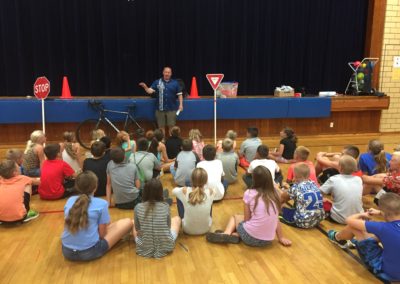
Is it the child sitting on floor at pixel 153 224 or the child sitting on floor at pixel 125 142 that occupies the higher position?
the child sitting on floor at pixel 125 142

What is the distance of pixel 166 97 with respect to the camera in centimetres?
785

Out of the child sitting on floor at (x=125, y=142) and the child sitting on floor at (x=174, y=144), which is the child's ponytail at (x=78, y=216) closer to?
the child sitting on floor at (x=125, y=142)

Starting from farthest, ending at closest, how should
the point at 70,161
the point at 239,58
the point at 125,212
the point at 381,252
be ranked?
the point at 239,58, the point at 70,161, the point at 125,212, the point at 381,252

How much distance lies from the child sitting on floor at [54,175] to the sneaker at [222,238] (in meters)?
2.07

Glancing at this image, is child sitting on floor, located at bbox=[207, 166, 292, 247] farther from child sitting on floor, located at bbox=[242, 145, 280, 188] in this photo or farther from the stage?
the stage

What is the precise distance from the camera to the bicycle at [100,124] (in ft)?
25.5

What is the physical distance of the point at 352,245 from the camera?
372 centimetres

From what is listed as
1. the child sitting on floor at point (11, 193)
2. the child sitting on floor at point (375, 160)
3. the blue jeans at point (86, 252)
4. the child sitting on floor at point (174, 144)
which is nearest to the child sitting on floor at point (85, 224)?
the blue jeans at point (86, 252)

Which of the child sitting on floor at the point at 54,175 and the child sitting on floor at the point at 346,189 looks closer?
the child sitting on floor at the point at 346,189

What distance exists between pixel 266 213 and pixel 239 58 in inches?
270

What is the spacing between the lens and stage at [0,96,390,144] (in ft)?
25.2

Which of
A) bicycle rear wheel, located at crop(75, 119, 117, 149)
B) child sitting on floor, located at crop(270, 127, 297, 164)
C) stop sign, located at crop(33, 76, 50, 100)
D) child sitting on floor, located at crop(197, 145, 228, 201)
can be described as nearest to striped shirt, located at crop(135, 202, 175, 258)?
child sitting on floor, located at crop(197, 145, 228, 201)

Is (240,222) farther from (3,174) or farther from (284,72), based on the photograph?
(284,72)

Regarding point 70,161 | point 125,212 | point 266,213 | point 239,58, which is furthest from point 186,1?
point 266,213
